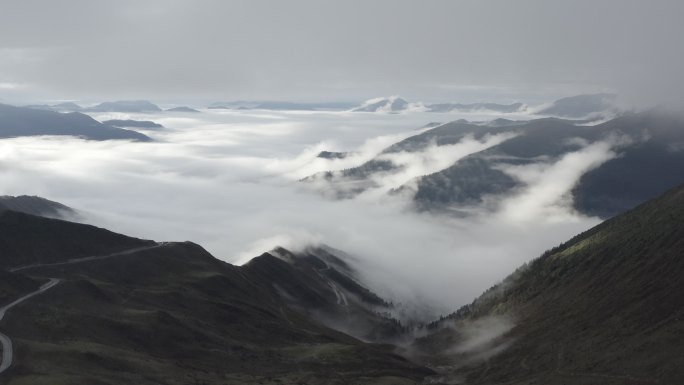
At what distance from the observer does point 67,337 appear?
546 feet

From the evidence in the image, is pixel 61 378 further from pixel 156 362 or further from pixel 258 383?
pixel 258 383

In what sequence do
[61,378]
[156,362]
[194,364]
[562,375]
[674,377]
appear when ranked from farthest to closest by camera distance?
1. [562,375]
2. [194,364]
3. [156,362]
4. [674,377]
5. [61,378]

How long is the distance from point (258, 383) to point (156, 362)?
29.6 meters

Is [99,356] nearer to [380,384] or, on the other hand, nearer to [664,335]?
[380,384]

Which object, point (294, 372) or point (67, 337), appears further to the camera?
point (294, 372)

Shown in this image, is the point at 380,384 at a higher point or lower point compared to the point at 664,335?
lower

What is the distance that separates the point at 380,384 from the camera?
647 feet

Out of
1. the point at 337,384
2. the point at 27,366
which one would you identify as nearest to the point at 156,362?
the point at 27,366

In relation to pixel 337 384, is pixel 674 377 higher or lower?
higher

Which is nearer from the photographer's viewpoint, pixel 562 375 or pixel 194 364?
pixel 194 364

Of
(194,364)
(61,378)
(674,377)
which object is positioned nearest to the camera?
(61,378)

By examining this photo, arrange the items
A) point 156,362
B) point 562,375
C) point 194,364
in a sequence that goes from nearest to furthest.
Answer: point 156,362
point 194,364
point 562,375

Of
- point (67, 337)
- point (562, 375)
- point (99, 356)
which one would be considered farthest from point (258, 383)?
point (562, 375)

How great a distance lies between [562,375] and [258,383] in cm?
10154
